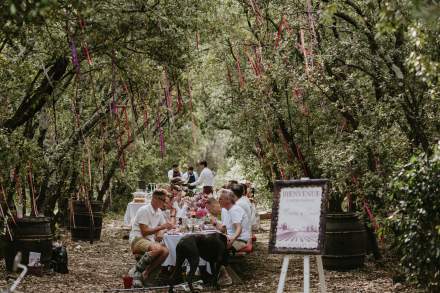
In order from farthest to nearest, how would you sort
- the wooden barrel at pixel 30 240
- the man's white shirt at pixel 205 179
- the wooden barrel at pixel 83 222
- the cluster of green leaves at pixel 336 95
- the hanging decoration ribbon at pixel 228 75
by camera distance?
the man's white shirt at pixel 205 179, the wooden barrel at pixel 83 222, the hanging decoration ribbon at pixel 228 75, the wooden barrel at pixel 30 240, the cluster of green leaves at pixel 336 95

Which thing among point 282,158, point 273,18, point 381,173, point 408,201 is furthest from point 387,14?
point 282,158

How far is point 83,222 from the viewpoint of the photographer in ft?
50.3

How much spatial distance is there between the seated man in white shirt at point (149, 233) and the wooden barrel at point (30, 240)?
158cm

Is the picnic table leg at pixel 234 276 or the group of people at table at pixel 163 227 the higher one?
the group of people at table at pixel 163 227

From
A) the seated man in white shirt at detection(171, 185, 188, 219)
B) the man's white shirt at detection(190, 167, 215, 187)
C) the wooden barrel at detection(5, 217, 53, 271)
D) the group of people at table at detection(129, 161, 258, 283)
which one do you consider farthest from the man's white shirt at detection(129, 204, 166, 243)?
the man's white shirt at detection(190, 167, 215, 187)

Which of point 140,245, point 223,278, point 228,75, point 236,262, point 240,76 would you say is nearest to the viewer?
point 140,245

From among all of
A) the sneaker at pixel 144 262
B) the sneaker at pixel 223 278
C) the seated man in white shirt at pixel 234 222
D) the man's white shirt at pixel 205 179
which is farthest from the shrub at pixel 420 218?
the man's white shirt at pixel 205 179

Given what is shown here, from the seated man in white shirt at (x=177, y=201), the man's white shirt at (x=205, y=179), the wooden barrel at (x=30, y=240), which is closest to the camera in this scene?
the wooden barrel at (x=30, y=240)

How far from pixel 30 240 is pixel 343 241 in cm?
467

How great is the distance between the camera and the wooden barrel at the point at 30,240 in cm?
988

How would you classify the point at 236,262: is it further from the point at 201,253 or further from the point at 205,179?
the point at 205,179

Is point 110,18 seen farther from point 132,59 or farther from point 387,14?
point 387,14

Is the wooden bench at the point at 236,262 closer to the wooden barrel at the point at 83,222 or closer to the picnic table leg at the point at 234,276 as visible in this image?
the picnic table leg at the point at 234,276

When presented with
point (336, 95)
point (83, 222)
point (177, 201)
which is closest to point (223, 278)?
point (336, 95)
